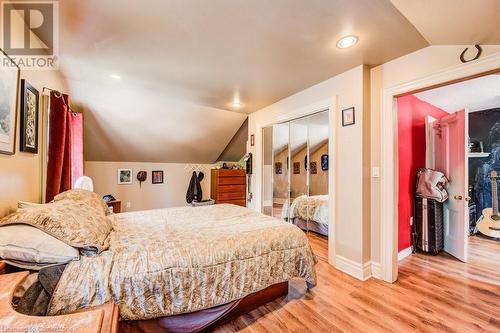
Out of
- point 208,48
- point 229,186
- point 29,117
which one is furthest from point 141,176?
point 208,48

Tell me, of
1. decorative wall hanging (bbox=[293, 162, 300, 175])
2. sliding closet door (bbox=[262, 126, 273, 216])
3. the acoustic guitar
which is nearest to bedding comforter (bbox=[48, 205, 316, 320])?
decorative wall hanging (bbox=[293, 162, 300, 175])

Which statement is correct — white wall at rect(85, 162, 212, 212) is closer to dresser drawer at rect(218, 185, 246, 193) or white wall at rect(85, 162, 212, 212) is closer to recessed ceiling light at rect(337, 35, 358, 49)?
dresser drawer at rect(218, 185, 246, 193)

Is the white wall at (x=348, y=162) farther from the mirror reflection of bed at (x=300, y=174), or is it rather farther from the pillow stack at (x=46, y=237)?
the pillow stack at (x=46, y=237)

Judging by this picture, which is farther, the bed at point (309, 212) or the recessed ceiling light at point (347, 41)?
the bed at point (309, 212)

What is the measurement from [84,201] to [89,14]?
1.42 m

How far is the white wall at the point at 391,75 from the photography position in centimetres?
190

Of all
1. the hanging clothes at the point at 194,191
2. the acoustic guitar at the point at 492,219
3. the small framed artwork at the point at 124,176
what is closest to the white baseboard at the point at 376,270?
the acoustic guitar at the point at 492,219

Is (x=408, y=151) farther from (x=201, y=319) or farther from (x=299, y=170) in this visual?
(x=201, y=319)

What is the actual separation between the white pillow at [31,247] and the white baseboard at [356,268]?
2.51 meters

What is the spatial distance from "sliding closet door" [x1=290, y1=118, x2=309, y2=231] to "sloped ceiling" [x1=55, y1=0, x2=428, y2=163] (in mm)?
576

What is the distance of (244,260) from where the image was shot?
1638 mm

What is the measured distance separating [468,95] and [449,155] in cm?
98

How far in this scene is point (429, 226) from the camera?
119 inches

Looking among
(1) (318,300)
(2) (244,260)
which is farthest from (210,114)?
(1) (318,300)
